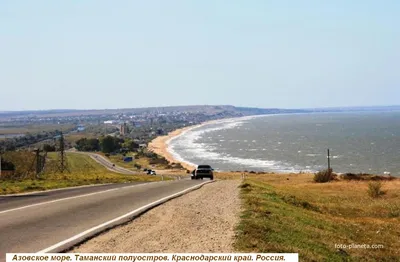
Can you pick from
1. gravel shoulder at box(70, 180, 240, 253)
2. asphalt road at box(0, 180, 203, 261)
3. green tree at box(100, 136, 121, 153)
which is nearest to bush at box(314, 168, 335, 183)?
asphalt road at box(0, 180, 203, 261)

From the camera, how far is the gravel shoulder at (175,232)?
9.23 metres

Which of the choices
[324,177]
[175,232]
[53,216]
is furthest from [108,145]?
[175,232]

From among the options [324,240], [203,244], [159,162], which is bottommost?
[159,162]

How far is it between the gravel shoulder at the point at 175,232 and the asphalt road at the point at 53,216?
88cm

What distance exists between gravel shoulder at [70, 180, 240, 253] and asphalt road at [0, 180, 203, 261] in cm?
88

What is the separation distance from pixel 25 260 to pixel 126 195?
11154mm

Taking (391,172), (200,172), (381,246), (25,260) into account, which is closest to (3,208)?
(25,260)

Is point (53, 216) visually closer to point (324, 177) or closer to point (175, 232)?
point (175, 232)

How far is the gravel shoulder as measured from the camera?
30.3ft

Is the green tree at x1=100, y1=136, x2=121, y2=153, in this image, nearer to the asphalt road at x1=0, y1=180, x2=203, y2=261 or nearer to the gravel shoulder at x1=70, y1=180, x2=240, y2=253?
the asphalt road at x1=0, y1=180, x2=203, y2=261

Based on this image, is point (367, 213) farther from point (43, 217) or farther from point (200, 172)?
point (200, 172)

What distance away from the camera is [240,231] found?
11.0 m

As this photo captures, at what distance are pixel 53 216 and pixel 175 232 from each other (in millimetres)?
4211

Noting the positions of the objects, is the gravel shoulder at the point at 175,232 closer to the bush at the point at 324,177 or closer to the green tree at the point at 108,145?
the bush at the point at 324,177
